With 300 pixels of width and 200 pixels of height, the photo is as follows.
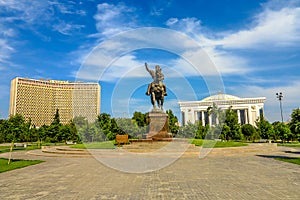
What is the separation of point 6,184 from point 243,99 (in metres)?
94.9

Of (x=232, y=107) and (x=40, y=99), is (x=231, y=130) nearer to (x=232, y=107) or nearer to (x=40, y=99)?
(x=232, y=107)

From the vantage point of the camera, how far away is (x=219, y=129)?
4519cm

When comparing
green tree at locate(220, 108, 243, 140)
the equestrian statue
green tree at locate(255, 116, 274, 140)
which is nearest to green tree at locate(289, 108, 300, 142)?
the equestrian statue

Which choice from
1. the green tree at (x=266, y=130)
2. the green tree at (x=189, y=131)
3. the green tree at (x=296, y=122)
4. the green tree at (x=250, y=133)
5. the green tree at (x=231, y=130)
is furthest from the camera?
the green tree at (x=250, y=133)

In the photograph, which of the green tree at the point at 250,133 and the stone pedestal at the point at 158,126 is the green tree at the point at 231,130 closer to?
the green tree at the point at 250,133

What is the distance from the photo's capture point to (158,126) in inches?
860

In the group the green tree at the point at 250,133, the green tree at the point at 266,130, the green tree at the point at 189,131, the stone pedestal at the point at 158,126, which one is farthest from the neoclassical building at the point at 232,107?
the stone pedestal at the point at 158,126

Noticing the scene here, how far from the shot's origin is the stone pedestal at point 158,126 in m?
21.4

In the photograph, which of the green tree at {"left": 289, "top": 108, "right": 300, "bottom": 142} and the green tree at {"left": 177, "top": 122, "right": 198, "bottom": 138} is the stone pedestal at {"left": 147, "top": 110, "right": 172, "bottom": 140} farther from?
the green tree at {"left": 177, "top": 122, "right": 198, "bottom": 138}

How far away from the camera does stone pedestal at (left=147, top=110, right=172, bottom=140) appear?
21352 mm

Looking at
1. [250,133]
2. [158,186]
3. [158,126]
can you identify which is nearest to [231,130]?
[250,133]

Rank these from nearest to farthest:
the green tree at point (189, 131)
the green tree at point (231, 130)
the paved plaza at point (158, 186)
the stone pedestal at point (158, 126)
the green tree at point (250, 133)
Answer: the paved plaza at point (158, 186)
the stone pedestal at point (158, 126)
the green tree at point (231, 130)
the green tree at point (189, 131)
the green tree at point (250, 133)

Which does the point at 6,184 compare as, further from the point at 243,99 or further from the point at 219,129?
the point at 243,99

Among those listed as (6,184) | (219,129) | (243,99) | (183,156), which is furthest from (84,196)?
(243,99)
